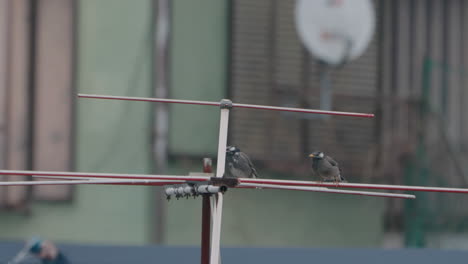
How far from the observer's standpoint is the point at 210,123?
1184 centimetres

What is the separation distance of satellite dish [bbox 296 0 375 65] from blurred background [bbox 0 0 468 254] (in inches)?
10.1

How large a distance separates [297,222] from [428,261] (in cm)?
365

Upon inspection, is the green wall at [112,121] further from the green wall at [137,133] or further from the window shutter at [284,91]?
the window shutter at [284,91]

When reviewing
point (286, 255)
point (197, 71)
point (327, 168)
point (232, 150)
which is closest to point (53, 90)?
point (197, 71)

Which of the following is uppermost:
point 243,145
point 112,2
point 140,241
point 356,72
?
point 112,2

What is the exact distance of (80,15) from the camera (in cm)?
1159

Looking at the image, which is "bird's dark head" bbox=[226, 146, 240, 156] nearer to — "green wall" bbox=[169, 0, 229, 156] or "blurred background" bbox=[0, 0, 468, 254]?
"blurred background" bbox=[0, 0, 468, 254]

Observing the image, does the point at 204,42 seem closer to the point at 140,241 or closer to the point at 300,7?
the point at 300,7

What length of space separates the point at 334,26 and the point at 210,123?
6.41 feet

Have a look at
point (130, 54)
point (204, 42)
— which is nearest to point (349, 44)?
point (204, 42)

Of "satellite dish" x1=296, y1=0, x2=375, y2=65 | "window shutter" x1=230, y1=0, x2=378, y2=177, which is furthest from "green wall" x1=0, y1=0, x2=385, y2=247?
"satellite dish" x1=296, y1=0, x2=375, y2=65

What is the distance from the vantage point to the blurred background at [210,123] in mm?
11438

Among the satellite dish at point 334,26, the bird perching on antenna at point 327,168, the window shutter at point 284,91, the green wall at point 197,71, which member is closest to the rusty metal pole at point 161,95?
the green wall at point 197,71

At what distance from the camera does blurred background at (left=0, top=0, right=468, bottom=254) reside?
11.4 metres
